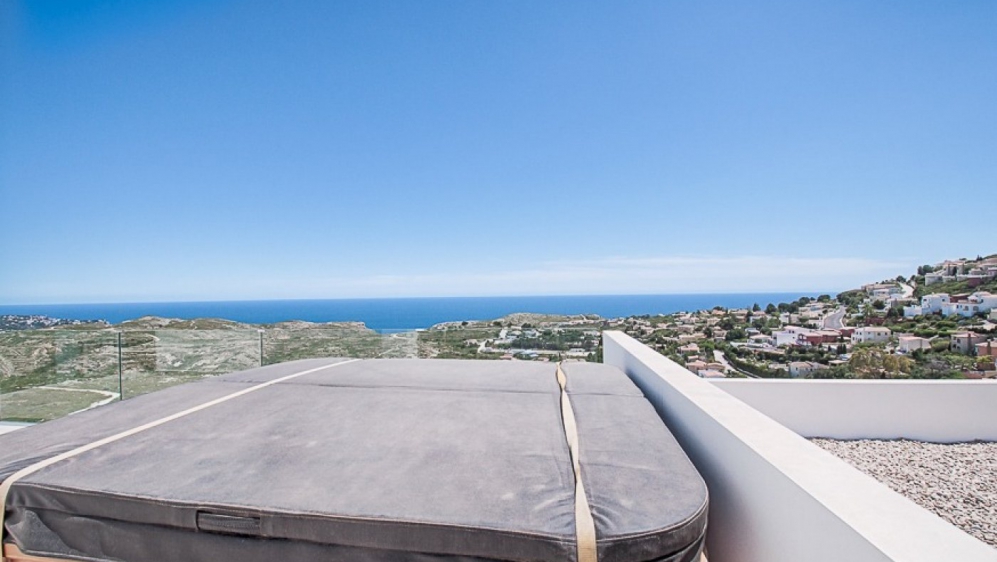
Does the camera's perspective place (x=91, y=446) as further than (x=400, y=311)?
No

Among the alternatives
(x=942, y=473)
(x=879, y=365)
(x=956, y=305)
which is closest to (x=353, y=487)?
(x=942, y=473)

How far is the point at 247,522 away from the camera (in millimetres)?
1011

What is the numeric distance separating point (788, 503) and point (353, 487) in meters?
1.12

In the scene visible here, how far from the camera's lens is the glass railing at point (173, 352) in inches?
167

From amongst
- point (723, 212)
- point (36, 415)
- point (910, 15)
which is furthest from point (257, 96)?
point (723, 212)

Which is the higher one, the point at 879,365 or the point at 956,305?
the point at 956,305

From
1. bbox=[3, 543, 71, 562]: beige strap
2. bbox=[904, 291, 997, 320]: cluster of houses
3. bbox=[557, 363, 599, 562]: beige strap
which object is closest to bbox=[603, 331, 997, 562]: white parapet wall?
bbox=[557, 363, 599, 562]: beige strap

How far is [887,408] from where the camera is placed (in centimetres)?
332

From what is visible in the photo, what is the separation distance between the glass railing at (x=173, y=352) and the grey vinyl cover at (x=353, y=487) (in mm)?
2966

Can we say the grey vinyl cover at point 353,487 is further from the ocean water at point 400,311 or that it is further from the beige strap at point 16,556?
the ocean water at point 400,311

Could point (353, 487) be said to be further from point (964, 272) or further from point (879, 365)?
point (964, 272)

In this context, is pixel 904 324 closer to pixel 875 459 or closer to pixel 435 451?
pixel 875 459

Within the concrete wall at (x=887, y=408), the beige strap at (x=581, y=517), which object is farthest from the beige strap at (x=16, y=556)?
the concrete wall at (x=887, y=408)

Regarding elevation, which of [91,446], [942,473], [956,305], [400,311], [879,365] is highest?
[956,305]
